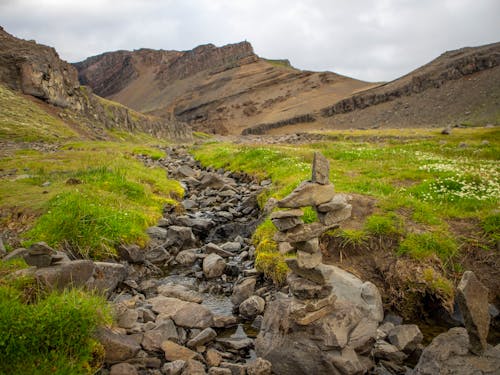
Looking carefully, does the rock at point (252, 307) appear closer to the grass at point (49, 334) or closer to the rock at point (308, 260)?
the rock at point (308, 260)

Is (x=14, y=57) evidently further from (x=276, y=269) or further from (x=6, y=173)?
(x=276, y=269)

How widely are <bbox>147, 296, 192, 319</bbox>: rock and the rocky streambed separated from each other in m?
0.02

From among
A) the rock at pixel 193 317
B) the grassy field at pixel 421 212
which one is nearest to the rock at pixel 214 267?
the grassy field at pixel 421 212

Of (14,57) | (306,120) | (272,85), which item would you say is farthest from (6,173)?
(272,85)

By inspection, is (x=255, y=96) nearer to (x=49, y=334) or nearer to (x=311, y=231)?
(x=311, y=231)

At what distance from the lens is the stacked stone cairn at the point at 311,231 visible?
20.5 ft

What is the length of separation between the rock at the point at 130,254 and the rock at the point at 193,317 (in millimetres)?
3229

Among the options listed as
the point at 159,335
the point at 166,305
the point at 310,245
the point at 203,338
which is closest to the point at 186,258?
the point at 166,305

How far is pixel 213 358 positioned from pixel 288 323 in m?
1.39

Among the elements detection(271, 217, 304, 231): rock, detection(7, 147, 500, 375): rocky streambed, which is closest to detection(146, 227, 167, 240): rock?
detection(7, 147, 500, 375): rocky streambed

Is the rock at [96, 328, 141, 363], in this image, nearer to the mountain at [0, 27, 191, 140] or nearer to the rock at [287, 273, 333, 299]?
the rock at [287, 273, 333, 299]

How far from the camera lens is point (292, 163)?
19328mm

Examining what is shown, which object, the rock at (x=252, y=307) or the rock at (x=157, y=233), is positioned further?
the rock at (x=157, y=233)

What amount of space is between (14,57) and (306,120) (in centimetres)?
8488
